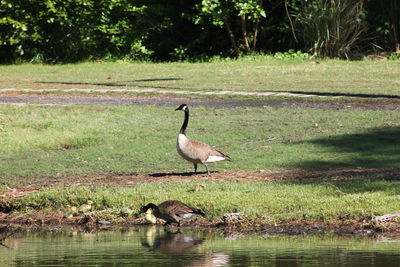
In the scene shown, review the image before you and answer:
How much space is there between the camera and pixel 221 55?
3612 centimetres

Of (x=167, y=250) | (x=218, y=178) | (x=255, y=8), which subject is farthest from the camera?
(x=255, y=8)

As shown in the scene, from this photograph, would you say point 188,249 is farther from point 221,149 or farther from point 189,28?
point 189,28

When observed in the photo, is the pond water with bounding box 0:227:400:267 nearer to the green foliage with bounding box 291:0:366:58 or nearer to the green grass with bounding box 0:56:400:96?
the green grass with bounding box 0:56:400:96

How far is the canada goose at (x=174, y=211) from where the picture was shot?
403 inches

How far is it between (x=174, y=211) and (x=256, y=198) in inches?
51.4

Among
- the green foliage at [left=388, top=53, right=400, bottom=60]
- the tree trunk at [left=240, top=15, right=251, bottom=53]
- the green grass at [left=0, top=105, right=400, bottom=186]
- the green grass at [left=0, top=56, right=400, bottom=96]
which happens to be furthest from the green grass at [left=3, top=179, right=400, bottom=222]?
the tree trunk at [left=240, top=15, right=251, bottom=53]

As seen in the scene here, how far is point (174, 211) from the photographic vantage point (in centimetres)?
1023

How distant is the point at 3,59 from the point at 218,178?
2452cm

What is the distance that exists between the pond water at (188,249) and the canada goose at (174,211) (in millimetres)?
164

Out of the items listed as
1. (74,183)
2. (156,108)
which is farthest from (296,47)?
(74,183)

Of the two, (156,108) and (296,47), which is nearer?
(156,108)

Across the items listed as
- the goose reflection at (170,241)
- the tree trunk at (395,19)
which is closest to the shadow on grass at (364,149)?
the goose reflection at (170,241)

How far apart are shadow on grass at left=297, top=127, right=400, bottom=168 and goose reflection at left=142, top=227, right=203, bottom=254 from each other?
14.4ft

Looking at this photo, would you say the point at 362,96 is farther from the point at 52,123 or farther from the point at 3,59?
the point at 3,59
